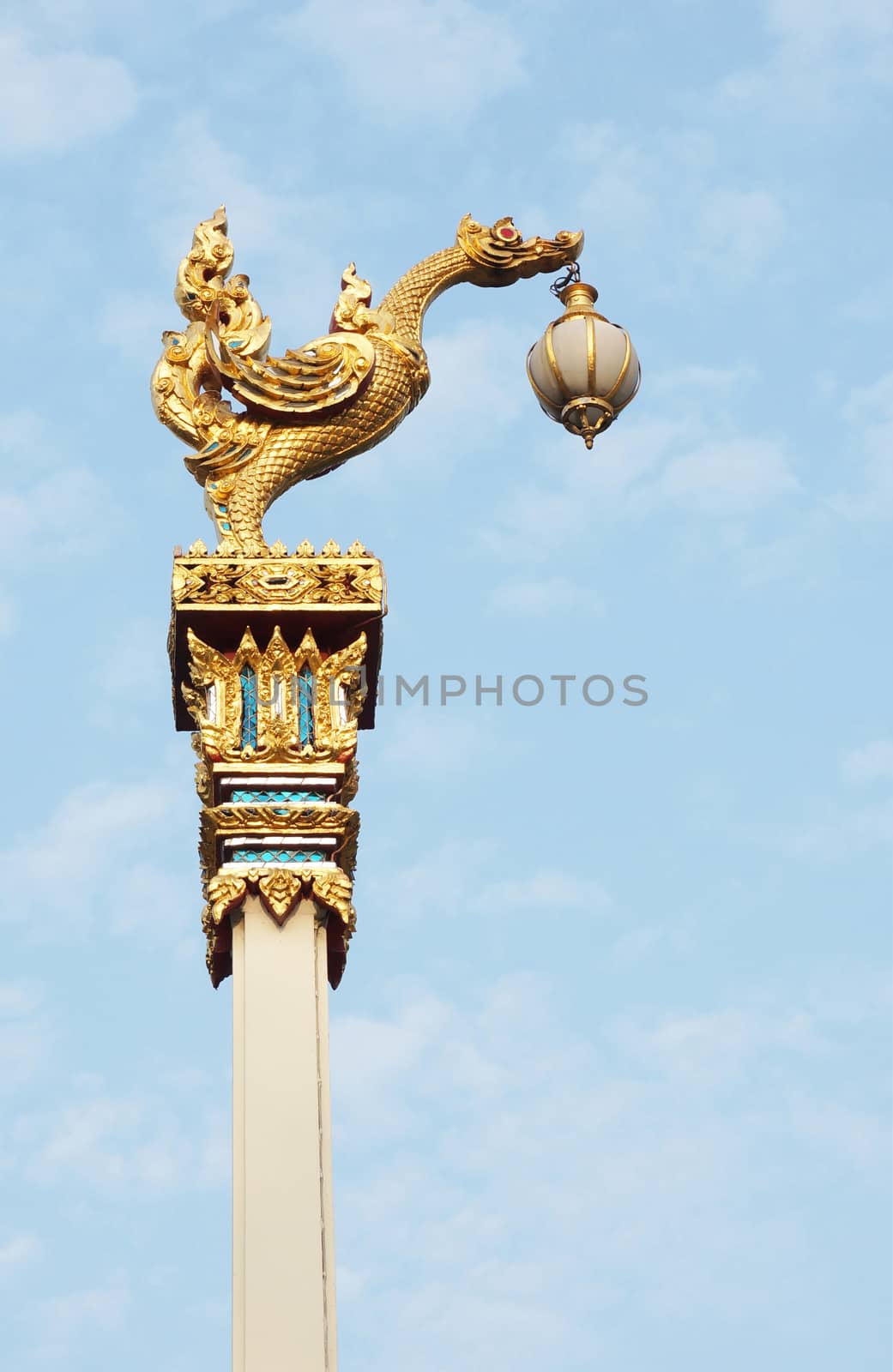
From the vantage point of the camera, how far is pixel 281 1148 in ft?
37.8

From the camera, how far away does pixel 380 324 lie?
1396 cm

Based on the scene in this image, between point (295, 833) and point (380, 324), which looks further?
point (380, 324)

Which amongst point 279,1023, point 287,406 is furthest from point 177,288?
point 279,1023

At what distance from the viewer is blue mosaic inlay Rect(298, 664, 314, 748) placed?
12734 mm

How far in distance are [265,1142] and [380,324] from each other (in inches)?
190

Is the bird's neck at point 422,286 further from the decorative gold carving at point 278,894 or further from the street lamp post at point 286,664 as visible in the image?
the decorative gold carving at point 278,894

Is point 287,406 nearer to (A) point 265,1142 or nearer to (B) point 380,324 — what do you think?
(B) point 380,324

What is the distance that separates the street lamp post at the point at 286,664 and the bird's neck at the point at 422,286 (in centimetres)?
1

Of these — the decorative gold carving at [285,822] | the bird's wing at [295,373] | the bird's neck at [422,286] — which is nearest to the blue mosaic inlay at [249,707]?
the decorative gold carving at [285,822]

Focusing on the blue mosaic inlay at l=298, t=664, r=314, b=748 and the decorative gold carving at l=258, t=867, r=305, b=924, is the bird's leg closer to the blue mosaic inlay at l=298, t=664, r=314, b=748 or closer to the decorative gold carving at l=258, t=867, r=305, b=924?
the blue mosaic inlay at l=298, t=664, r=314, b=748

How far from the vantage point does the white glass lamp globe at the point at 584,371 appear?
1370cm

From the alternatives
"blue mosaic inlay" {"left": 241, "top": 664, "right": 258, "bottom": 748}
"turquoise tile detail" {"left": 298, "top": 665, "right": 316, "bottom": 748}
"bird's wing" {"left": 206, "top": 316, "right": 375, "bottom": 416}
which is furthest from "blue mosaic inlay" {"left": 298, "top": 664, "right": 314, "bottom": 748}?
"bird's wing" {"left": 206, "top": 316, "right": 375, "bottom": 416}

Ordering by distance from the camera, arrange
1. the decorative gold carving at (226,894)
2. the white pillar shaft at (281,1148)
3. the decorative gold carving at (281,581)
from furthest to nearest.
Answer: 1. the decorative gold carving at (281,581)
2. the decorative gold carving at (226,894)
3. the white pillar shaft at (281,1148)

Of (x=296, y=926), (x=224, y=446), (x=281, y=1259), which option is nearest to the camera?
(x=281, y=1259)
